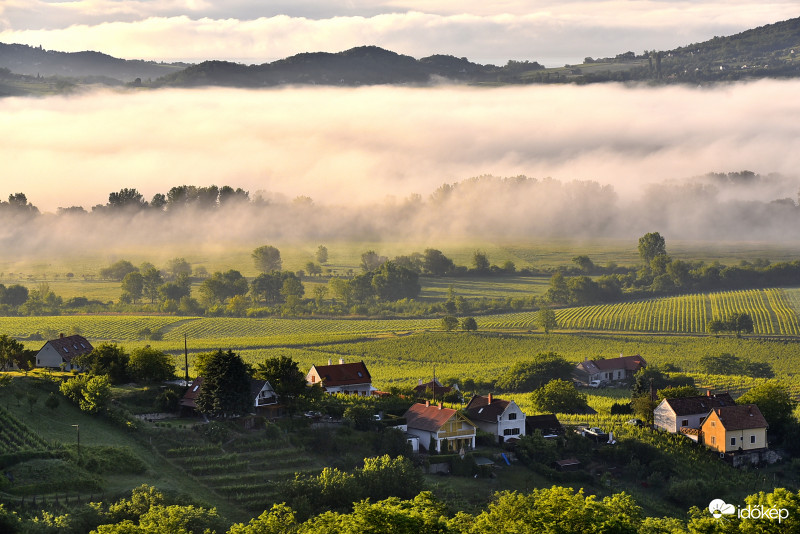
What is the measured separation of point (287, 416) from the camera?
65688 millimetres

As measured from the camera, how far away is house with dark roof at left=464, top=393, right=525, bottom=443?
68250 millimetres

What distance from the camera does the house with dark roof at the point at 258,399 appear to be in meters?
65.7

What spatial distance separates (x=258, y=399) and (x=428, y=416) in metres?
9.68

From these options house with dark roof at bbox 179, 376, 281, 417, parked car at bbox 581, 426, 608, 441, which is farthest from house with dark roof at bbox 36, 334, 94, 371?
parked car at bbox 581, 426, 608, 441

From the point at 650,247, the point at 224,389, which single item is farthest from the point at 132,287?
the point at 224,389

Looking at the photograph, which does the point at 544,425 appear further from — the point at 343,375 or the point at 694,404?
the point at 343,375

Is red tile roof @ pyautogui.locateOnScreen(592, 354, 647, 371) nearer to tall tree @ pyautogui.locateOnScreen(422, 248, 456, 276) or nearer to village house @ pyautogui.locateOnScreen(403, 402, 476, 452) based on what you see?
village house @ pyautogui.locateOnScreen(403, 402, 476, 452)

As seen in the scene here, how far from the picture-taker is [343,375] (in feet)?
252

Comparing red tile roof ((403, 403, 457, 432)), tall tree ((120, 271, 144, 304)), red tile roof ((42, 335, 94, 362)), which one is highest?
red tile roof ((42, 335, 94, 362))

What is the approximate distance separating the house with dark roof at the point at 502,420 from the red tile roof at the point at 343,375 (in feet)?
31.9

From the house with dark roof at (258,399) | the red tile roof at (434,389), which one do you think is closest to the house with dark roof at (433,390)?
the red tile roof at (434,389)

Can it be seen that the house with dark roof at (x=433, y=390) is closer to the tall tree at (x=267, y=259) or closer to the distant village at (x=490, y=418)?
the distant village at (x=490, y=418)

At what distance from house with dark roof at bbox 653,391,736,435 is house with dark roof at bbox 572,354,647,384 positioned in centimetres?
2133

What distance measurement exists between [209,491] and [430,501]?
1286 cm
